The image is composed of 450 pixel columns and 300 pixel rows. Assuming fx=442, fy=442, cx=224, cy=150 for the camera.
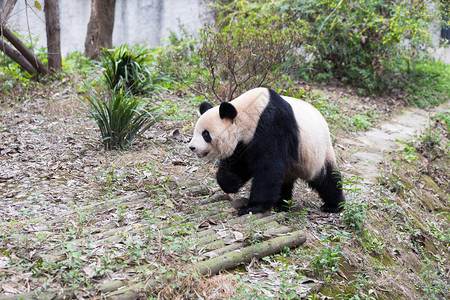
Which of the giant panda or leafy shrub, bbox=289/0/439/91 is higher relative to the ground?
leafy shrub, bbox=289/0/439/91

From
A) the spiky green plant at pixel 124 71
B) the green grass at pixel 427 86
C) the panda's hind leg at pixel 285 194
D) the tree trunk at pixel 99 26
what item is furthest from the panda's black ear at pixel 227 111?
the green grass at pixel 427 86

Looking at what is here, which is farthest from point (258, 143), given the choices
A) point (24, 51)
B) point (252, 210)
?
point (24, 51)

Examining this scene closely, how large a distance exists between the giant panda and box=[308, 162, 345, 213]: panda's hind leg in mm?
194

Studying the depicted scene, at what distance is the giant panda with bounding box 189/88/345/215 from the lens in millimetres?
4102

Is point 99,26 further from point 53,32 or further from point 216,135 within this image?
point 216,135

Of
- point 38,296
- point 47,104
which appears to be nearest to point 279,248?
point 38,296

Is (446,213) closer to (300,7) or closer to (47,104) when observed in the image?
(300,7)

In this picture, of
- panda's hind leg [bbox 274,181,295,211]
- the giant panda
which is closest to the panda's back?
the giant panda

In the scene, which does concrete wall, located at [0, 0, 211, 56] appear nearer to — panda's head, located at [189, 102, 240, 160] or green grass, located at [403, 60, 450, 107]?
green grass, located at [403, 60, 450, 107]

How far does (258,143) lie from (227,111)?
→ 0.42 metres

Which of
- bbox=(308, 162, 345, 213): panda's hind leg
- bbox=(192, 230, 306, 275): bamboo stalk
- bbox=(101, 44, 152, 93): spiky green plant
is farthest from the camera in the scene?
bbox=(101, 44, 152, 93): spiky green plant

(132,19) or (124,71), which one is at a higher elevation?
(132,19)

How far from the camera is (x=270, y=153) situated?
4.11 metres

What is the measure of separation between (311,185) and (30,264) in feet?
9.73
